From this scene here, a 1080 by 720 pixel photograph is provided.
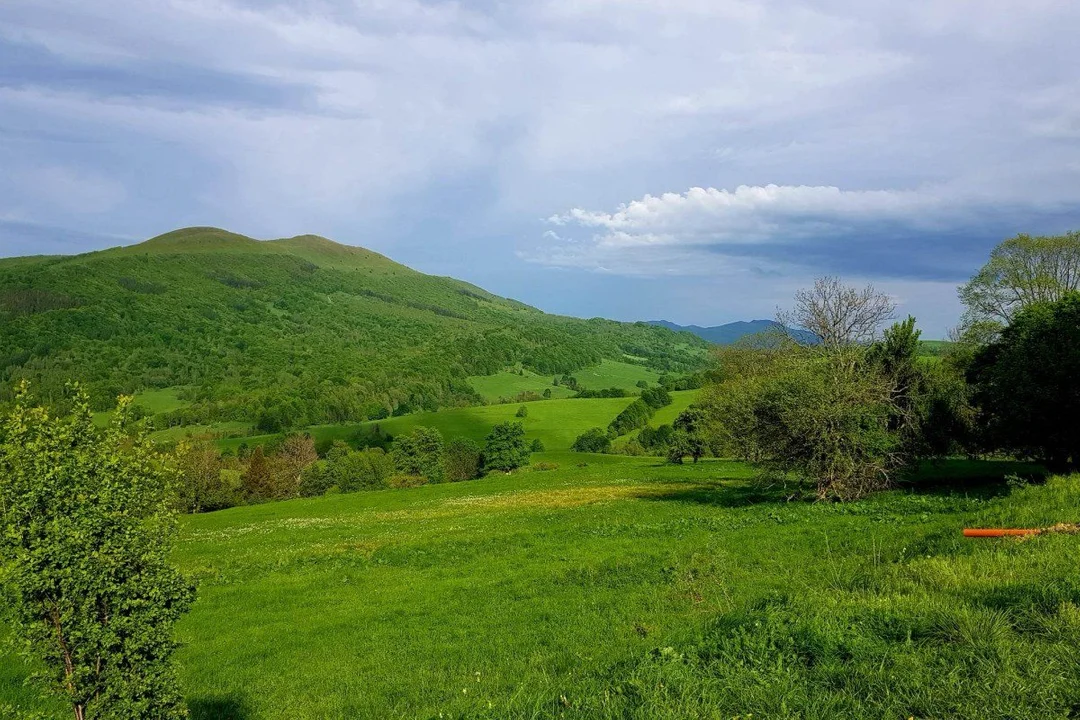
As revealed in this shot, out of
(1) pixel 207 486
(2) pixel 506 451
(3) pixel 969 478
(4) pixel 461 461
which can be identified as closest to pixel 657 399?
(4) pixel 461 461

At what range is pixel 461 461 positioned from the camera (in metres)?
102

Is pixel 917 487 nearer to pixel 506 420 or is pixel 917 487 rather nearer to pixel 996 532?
pixel 996 532

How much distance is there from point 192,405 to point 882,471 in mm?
195267

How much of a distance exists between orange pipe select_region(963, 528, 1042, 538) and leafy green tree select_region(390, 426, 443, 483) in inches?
3318

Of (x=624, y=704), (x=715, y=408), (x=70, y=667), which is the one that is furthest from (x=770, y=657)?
(x=715, y=408)

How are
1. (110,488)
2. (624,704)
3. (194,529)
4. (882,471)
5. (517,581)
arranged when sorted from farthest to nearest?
(194,529) → (882,471) → (517,581) → (110,488) → (624,704)

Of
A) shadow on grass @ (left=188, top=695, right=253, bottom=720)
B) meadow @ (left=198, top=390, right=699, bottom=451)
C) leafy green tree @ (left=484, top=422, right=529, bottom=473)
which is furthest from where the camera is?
meadow @ (left=198, top=390, right=699, bottom=451)

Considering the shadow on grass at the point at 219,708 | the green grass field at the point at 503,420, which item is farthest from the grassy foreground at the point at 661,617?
the green grass field at the point at 503,420

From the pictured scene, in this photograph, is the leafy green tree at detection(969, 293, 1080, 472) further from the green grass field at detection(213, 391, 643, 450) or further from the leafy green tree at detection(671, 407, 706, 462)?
the green grass field at detection(213, 391, 643, 450)

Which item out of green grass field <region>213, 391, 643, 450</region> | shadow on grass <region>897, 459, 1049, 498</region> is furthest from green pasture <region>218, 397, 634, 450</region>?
shadow on grass <region>897, 459, 1049, 498</region>

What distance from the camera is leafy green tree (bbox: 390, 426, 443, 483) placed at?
95.4 m

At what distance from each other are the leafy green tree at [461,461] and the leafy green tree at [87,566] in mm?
88966

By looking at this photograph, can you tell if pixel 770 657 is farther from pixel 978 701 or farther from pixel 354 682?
pixel 354 682

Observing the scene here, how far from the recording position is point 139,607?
6.84m
